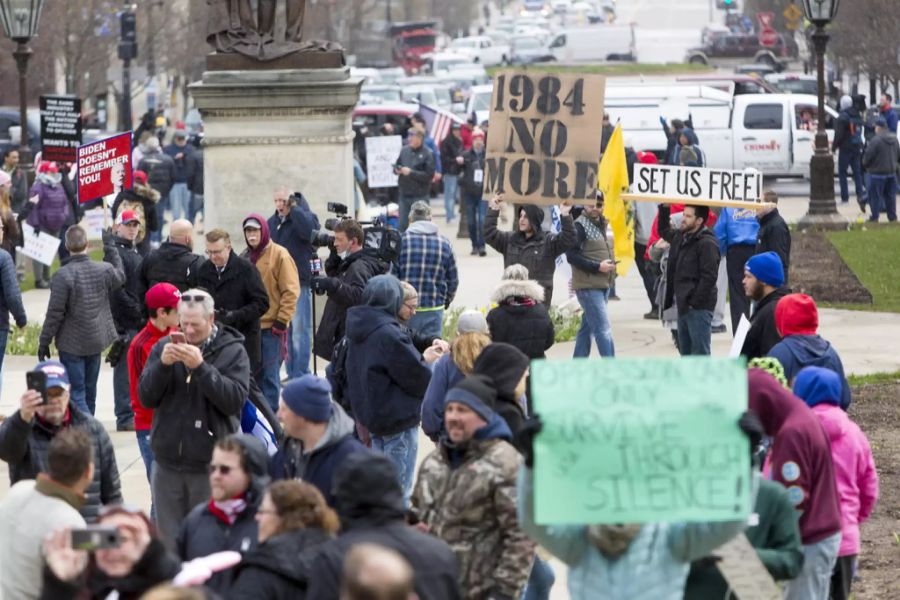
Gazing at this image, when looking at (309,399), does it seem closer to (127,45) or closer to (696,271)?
(696,271)

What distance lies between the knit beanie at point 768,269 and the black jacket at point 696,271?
8.93 ft

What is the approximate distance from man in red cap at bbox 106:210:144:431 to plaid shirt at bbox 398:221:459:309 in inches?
74.3

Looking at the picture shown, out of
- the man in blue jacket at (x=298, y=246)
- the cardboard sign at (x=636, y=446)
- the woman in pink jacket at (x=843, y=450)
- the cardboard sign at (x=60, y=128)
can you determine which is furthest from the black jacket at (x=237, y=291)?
the cardboard sign at (x=60, y=128)

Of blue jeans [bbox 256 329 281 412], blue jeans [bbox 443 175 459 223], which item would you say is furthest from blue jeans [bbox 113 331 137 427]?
blue jeans [bbox 443 175 459 223]

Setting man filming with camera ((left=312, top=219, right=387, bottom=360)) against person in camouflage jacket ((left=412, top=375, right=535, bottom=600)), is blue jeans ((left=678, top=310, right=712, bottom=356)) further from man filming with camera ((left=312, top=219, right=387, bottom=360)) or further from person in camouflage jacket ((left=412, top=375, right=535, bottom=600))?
person in camouflage jacket ((left=412, top=375, right=535, bottom=600))

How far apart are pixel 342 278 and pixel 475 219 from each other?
13474 millimetres

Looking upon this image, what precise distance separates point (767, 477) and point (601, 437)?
181cm

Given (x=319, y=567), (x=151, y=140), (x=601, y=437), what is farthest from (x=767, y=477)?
(x=151, y=140)

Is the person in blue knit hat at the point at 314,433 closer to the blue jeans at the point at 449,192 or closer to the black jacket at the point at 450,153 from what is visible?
the black jacket at the point at 450,153

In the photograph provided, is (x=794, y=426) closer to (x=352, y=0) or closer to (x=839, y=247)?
(x=839, y=247)

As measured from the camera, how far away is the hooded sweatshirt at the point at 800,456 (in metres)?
7.55

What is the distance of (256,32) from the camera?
17.4 meters

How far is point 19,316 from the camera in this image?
46.8 ft

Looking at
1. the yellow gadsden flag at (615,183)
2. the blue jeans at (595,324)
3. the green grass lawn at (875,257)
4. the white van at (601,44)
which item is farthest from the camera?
the white van at (601,44)
